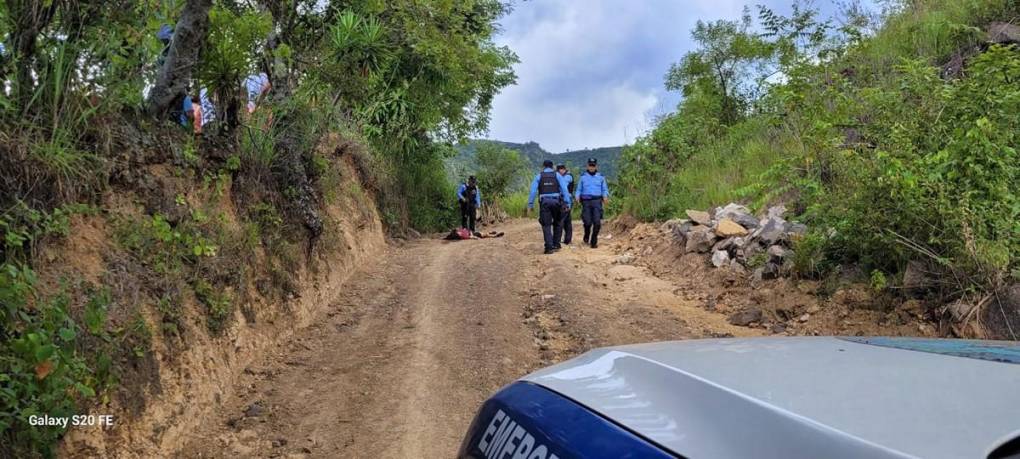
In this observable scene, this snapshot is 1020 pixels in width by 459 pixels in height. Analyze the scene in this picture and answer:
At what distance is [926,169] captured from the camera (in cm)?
485

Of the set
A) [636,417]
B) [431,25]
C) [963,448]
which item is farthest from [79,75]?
[431,25]

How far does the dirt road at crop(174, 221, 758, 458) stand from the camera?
3828 mm

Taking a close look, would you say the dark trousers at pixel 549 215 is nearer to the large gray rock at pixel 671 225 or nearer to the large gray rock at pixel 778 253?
the large gray rock at pixel 671 225

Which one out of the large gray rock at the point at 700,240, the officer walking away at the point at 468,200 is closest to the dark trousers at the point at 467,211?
the officer walking away at the point at 468,200

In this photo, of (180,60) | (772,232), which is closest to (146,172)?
(180,60)

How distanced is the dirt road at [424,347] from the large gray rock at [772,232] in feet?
4.21

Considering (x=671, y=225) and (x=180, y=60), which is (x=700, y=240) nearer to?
(x=671, y=225)

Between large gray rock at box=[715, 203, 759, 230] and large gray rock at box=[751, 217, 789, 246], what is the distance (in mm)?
733

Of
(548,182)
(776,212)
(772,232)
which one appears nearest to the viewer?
(772,232)

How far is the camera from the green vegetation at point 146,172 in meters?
2.78

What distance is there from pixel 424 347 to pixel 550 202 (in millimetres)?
5737

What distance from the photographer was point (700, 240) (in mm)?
8539

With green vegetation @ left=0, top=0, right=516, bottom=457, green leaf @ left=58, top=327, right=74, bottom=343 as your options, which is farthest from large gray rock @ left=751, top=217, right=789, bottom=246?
green leaf @ left=58, top=327, right=74, bottom=343

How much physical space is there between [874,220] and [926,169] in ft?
1.95
